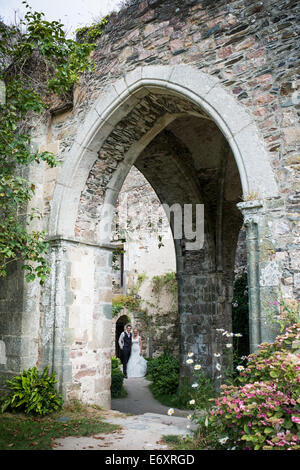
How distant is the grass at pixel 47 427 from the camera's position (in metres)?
3.70

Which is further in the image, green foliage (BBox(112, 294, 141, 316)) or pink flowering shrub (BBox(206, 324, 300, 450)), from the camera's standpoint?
green foliage (BBox(112, 294, 141, 316))

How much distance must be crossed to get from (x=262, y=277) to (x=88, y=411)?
2838 millimetres

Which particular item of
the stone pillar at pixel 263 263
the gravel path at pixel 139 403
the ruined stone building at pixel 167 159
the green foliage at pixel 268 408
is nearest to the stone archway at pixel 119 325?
the gravel path at pixel 139 403

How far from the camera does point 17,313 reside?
17.9 ft

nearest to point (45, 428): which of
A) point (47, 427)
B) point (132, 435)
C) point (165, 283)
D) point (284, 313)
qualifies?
point (47, 427)

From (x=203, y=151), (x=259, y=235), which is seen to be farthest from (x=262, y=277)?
(x=203, y=151)

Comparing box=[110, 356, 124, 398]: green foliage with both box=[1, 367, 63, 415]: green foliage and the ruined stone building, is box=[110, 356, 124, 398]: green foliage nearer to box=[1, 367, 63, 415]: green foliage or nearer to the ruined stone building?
the ruined stone building

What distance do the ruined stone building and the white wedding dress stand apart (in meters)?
2.56

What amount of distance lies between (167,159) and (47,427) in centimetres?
485

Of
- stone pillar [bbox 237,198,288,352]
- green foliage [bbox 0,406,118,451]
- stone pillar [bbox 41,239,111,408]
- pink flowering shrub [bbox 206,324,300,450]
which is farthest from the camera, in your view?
stone pillar [bbox 41,239,111,408]

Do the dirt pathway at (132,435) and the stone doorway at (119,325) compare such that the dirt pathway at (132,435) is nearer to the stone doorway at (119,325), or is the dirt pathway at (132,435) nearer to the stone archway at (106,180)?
the stone archway at (106,180)

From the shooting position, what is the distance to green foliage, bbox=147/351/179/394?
8.33 metres

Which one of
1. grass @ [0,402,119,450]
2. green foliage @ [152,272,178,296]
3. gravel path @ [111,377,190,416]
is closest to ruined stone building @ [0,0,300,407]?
grass @ [0,402,119,450]

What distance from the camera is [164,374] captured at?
8836 mm
